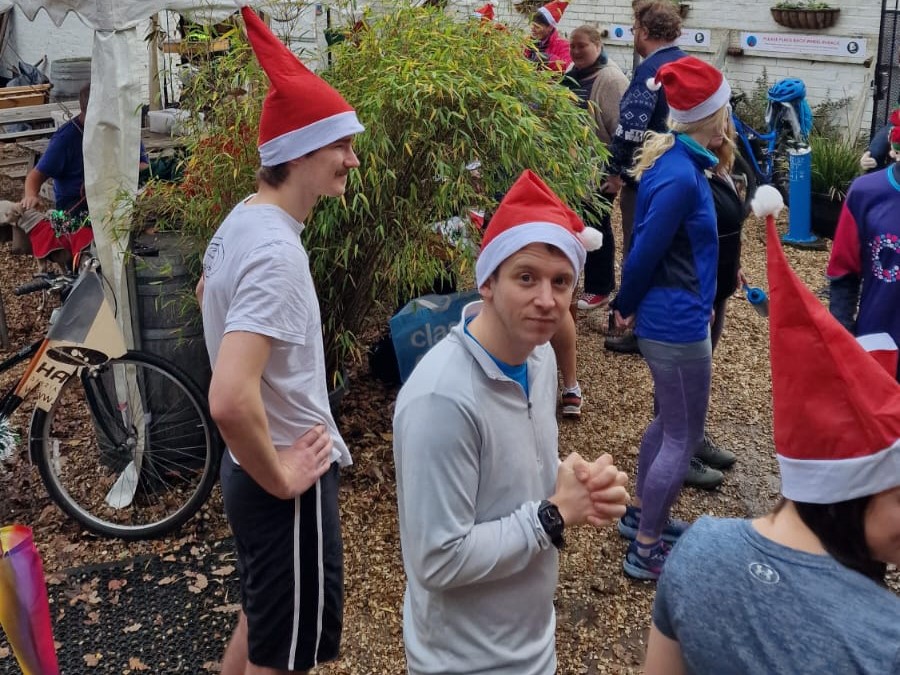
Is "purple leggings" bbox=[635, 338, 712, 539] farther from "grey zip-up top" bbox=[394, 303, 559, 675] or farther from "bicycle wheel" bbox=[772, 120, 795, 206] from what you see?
"bicycle wheel" bbox=[772, 120, 795, 206]

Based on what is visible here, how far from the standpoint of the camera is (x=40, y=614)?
231 cm

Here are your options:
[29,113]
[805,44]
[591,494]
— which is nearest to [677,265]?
[591,494]

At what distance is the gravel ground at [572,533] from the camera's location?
3514 mm

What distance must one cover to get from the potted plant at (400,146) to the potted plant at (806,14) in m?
6.85

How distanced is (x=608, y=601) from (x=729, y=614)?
2441 mm

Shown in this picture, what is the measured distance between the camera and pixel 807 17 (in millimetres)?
10211

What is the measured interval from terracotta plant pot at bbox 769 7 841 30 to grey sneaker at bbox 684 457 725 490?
→ 7319mm

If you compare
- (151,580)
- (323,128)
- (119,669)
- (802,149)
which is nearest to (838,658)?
(323,128)

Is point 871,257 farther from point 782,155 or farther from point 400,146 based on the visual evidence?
point 782,155

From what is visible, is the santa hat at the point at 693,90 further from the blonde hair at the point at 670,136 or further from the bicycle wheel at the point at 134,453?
the bicycle wheel at the point at 134,453

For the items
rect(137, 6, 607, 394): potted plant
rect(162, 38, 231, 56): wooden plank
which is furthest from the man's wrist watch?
rect(162, 38, 231, 56): wooden plank

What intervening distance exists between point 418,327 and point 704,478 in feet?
5.20

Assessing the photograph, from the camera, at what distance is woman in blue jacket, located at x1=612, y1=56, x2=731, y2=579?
3.46 m

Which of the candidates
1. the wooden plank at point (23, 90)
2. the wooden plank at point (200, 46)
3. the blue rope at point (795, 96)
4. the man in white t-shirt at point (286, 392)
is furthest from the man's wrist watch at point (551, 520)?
the wooden plank at point (23, 90)
